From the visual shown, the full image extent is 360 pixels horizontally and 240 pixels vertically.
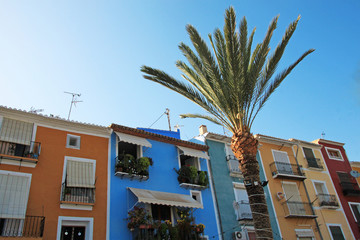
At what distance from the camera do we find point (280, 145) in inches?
1049

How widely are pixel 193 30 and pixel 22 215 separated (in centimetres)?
1075

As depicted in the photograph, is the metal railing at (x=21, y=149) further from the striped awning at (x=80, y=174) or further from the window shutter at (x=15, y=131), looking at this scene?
the striped awning at (x=80, y=174)

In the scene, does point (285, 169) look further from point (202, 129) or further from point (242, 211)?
point (202, 129)

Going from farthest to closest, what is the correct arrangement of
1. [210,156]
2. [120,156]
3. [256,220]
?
[210,156], [120,156], [256,220]

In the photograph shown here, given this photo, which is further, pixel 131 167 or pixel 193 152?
pixel 193 152

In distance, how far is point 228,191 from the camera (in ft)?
70.0

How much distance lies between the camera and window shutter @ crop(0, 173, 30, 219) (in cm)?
1352

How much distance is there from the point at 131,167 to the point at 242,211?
7.99m

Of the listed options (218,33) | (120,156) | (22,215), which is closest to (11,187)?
(22,215)

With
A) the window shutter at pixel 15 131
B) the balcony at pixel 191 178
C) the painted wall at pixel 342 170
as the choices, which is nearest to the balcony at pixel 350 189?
the painted wall at pixel 342 170

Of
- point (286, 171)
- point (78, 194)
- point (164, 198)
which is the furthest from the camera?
point (286, 171)

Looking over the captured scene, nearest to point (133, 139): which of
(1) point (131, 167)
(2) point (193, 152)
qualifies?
(1) point (131, 167)

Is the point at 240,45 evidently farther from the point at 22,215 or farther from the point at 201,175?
the point at 22,215

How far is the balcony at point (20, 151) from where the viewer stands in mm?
14641
